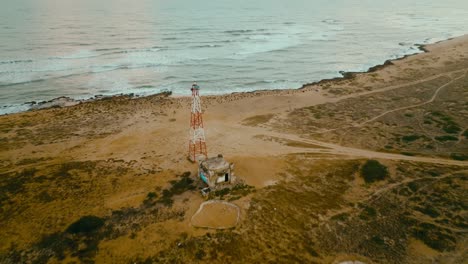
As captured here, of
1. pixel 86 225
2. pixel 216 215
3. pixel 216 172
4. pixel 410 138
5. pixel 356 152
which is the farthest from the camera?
pixel 410 138

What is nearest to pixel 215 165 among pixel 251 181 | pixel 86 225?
pixel 251 181

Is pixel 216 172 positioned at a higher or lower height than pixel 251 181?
higher

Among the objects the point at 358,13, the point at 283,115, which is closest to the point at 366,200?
the point at 283,115

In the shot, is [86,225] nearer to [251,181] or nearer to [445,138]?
[251,181]

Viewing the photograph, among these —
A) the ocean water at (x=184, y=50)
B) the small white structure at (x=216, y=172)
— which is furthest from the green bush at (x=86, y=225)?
the ocean water at (x=184, y=50)

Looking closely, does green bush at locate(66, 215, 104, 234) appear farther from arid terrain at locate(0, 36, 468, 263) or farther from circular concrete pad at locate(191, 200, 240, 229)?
circular concrete pad at locate(191, 200, 240, 229)

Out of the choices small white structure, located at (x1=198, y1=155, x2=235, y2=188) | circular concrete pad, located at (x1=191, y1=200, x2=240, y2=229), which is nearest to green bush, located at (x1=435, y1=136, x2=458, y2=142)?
small white structure, located at (x1=198, y1=155, x2=235, y2=188)
